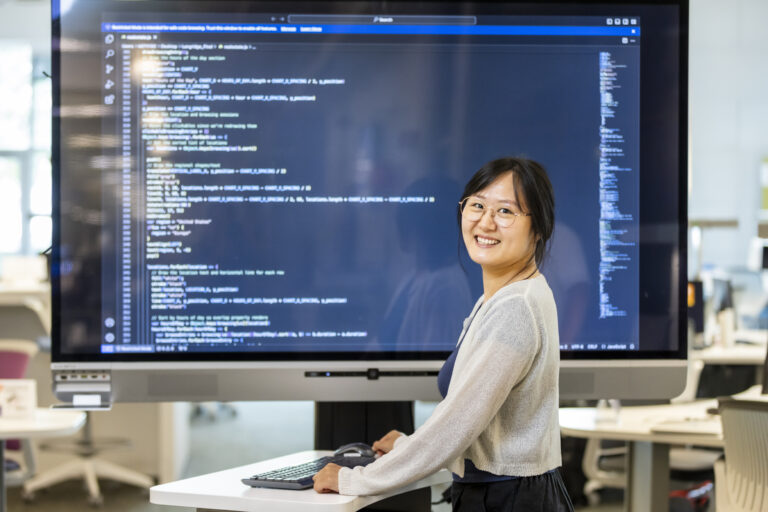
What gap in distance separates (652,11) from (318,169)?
0.96 meters

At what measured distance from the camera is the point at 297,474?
6.20ft

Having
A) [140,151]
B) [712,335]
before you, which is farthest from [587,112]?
[712,335]

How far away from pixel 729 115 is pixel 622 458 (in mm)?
7038

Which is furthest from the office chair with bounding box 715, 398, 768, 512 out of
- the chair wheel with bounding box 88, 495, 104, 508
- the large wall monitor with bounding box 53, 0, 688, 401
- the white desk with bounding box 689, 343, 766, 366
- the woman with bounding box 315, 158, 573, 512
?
the chair wheel with bounding box 88, 495, 104, 508

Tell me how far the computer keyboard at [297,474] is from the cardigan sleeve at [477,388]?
236mm

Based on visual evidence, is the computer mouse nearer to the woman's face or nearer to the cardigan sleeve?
the cardigan sleeve

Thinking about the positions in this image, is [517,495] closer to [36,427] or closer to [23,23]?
[36,427]

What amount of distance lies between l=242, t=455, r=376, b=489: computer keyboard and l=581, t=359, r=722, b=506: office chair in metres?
2.28

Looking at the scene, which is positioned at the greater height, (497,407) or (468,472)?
(497,407)

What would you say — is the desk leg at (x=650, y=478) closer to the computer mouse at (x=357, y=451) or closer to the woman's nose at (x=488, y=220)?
the computer mouse at (x=357, y=451)

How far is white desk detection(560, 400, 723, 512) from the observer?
2.97 meters

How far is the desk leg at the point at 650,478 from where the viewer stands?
2.99m

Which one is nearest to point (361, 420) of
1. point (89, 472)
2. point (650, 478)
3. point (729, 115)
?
point (650, 478)

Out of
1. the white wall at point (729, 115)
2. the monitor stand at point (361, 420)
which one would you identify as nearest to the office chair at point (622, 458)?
the monitor stand at point (361, 420)
